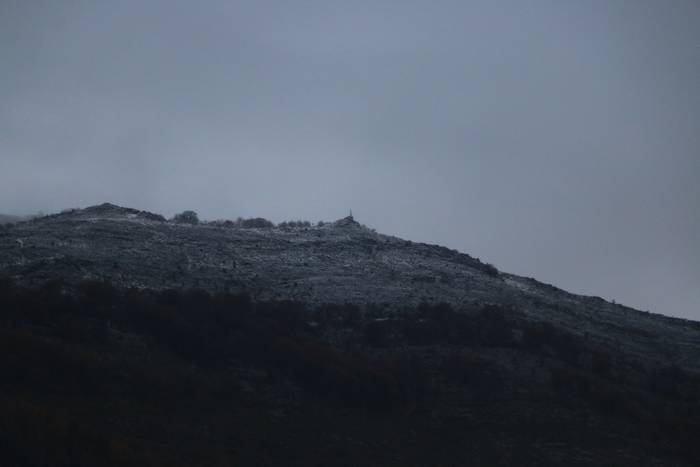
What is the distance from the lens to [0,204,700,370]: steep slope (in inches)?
1540

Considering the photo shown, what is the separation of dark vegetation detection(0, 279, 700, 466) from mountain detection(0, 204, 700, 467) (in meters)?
0.07

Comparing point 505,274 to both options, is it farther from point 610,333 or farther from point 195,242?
point 195,242

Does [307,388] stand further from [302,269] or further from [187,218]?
[187,218]

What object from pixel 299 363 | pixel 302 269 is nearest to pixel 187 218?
pixel 302 269

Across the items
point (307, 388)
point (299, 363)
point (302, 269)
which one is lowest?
point (307, 388)

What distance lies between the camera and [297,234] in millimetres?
50250

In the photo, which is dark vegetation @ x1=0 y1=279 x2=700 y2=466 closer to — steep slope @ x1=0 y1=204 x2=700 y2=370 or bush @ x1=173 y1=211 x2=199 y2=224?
steep slope @ x1=0 y1=204 x2=700 y2=370

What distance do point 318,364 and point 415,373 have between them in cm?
382

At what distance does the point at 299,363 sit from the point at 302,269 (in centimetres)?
1078

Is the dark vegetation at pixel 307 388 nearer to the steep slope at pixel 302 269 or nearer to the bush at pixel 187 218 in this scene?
the steep slope at pixel 302 269

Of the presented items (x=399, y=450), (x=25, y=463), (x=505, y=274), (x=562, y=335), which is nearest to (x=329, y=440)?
(x=399, y=450)

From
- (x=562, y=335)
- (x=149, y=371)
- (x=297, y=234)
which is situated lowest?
(x=149, y=371)

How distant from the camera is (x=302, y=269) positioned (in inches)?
1706

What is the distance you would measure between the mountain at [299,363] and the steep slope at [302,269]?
0.16 metres
